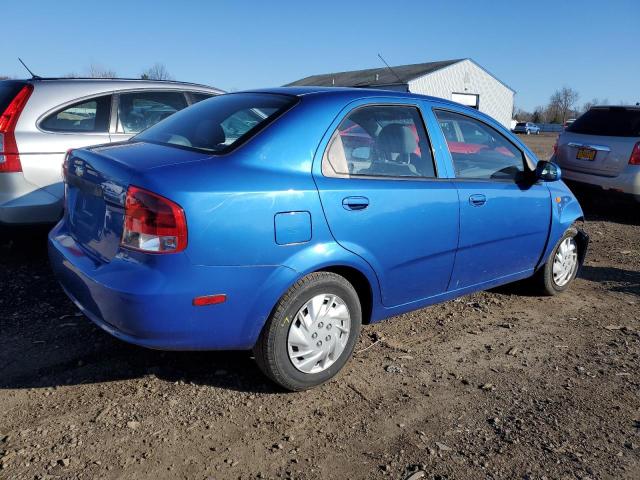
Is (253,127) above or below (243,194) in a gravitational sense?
above

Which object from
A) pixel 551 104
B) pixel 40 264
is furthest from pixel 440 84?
pixel 551 104

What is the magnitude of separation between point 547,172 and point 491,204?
70cm

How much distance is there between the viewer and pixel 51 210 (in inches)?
179

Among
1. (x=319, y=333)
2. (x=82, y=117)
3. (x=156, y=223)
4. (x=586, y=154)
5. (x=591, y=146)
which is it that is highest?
(x=82, y=117)

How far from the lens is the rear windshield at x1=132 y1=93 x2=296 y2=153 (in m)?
3.06

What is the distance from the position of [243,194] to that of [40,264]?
3084mm

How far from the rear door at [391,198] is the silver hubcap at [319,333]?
33 centimetres

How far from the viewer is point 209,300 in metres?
2.66

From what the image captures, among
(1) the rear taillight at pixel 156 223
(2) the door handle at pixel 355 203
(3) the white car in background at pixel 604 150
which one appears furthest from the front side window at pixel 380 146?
(3) the white car in background at pixel 604 150

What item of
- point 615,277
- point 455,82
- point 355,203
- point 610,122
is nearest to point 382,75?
point 455,82

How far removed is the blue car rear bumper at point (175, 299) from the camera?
256cm

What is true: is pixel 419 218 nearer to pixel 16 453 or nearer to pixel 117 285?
pixel 117 285

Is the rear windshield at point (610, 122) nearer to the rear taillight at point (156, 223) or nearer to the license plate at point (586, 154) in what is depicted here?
the license plate at point (586, 154)

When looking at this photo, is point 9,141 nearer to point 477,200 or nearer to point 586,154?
point 477,200
